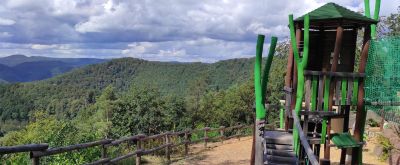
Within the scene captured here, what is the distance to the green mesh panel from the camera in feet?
20.9

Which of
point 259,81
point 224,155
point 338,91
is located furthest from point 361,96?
point 224,155

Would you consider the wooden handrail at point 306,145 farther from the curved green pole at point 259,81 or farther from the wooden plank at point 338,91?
the wooden plank at point 338,91

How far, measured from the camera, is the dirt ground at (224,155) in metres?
12.4

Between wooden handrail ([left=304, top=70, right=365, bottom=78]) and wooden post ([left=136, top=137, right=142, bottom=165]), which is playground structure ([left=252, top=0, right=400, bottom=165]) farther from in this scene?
wooden post ([left=136, top=137, right=142, bottom=165])

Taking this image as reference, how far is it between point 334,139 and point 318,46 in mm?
1952

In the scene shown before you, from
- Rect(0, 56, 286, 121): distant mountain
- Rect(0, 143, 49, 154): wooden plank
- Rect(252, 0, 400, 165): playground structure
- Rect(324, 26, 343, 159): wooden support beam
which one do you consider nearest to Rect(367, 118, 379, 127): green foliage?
Rect(252, 0, 400, 165): playground structure

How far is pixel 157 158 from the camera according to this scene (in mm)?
12570

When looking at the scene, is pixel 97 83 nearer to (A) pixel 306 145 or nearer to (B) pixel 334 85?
(B) pixel 334 85

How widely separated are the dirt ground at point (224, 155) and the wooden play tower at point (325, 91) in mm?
5186

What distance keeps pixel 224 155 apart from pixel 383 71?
8220 millimetres

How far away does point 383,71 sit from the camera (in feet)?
21.6

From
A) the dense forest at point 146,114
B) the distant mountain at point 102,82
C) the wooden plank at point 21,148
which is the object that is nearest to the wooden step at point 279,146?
the wooden plank at point 21,148

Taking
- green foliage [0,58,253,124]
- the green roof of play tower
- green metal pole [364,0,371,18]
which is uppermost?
green metal pole [364,0,371,18]

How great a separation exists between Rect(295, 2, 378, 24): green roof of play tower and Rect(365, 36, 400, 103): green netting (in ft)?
1.50
